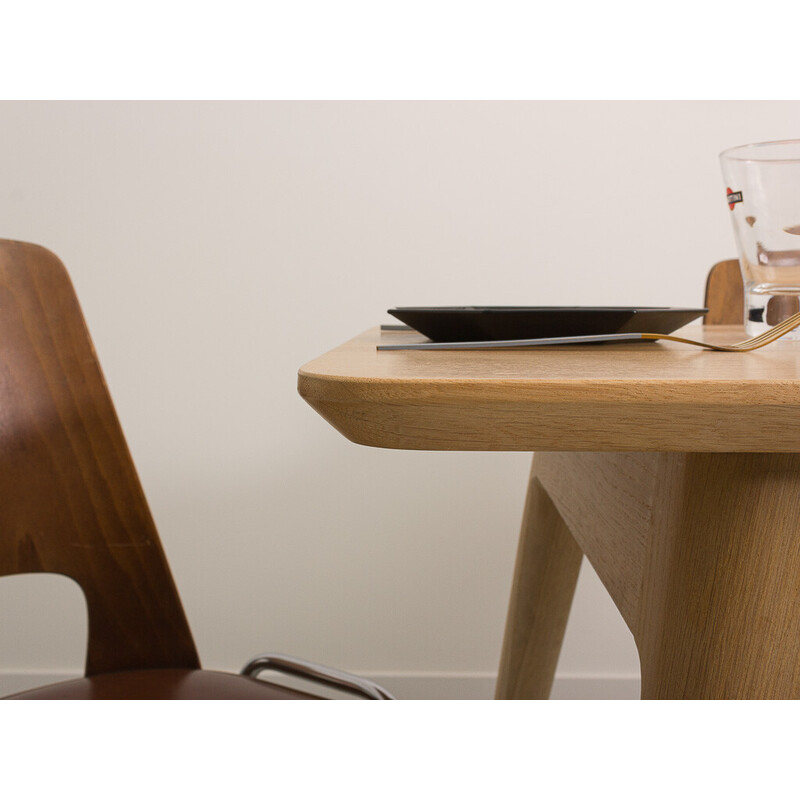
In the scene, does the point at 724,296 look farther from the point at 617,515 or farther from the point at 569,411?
the point at 569,411

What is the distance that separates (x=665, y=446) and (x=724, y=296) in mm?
953

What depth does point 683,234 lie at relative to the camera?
1553 millimetres

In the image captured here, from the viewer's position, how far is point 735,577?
0.31m

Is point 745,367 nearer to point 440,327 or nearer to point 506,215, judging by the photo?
point 440,327

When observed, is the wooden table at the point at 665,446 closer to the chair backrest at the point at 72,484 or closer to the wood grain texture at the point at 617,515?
the wood grain texture at the point at 617,515

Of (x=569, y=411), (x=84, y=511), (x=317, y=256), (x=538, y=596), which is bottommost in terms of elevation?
(x=538, y=596)

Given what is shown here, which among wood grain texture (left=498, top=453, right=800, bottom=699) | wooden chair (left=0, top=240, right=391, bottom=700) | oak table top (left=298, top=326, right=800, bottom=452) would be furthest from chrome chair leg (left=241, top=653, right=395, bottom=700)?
oak table top (left=298, top=326, right=800, bottom=452)

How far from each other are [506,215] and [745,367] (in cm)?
129

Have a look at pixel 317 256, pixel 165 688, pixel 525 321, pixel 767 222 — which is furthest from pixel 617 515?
pixel 317 256

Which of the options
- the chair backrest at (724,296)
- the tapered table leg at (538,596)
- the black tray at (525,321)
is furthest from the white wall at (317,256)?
the black tray at (525,321)

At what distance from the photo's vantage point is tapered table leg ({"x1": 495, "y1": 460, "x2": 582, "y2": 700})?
34.5 inches

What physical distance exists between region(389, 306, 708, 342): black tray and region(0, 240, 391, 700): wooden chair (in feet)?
1.14

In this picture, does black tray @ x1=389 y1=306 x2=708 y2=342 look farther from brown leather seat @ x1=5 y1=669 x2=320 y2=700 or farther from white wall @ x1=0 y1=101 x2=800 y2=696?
white wall @ x1=0 y1=101 x2=800 y2=696

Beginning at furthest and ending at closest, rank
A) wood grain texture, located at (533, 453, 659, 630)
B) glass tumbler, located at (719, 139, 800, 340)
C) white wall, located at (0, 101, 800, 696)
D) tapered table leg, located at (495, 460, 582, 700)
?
white wall, located at (0, 101, 800, 696) < tapered table leg, located at (495, 460, 582, 700) < glass tumbler, located at (719, 139, 800, 340) < wood grain texture, located at (533, 453, 659, 630)
